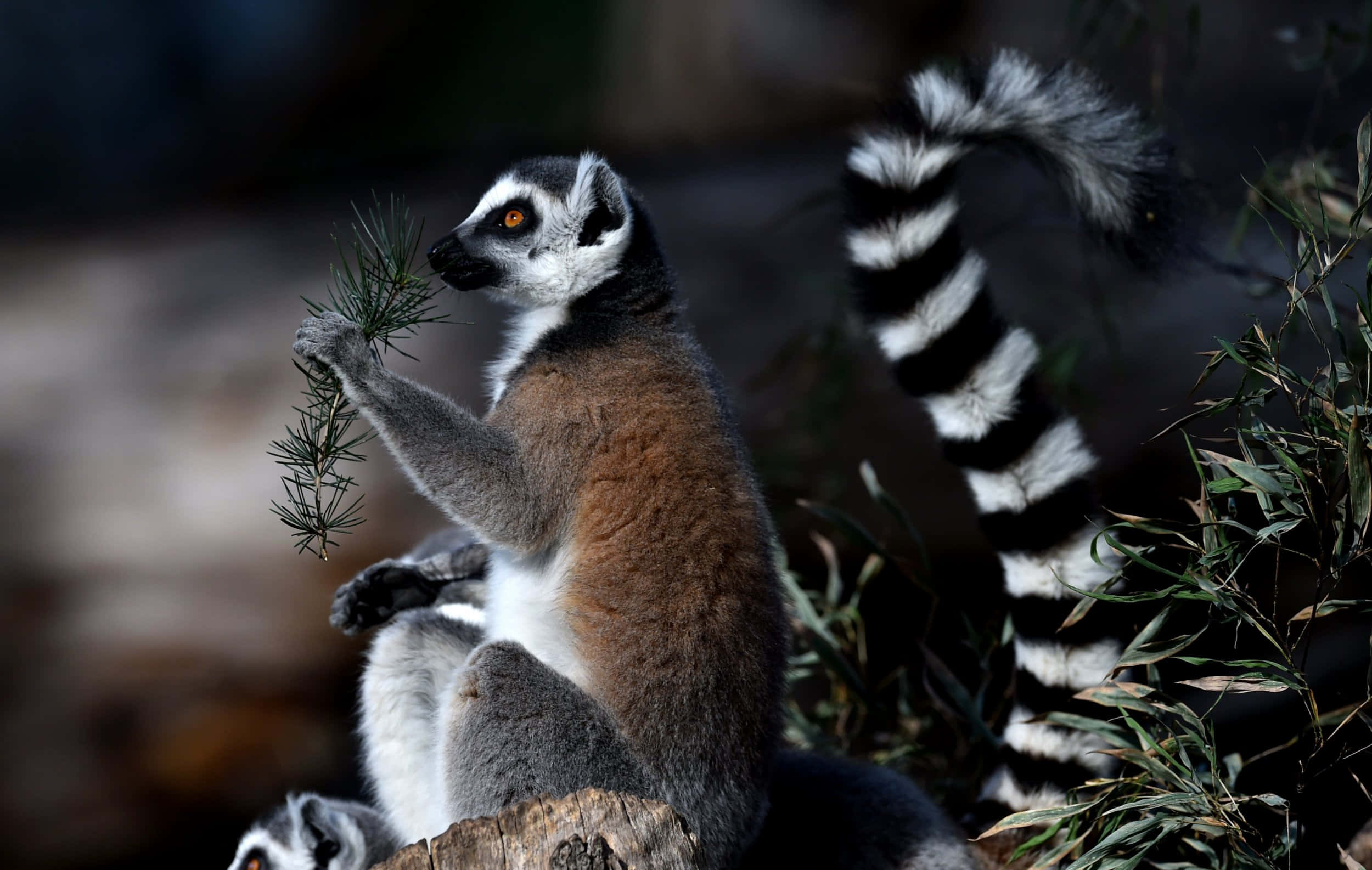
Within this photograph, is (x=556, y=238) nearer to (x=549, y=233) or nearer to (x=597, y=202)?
(x=549, y=233)

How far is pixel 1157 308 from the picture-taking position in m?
5.26

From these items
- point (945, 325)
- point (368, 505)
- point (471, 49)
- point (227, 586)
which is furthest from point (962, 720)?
point (471, 49)

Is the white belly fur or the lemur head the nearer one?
the white belly fur

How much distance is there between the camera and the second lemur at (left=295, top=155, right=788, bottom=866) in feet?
6.20

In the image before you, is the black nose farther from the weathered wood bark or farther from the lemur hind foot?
the weathered wood bark

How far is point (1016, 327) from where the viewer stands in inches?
93.7

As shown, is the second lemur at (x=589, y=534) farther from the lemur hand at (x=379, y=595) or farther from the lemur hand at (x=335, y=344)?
the lemur hand at (x=379, y=595)

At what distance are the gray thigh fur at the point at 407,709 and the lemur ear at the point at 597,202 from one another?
0.98 m

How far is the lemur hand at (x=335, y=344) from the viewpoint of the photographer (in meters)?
1.89

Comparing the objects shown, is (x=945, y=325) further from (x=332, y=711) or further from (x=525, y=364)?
(x=332, y=711)

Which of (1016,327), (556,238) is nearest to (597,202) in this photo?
(556,238)

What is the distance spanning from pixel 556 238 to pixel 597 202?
0.41 feet

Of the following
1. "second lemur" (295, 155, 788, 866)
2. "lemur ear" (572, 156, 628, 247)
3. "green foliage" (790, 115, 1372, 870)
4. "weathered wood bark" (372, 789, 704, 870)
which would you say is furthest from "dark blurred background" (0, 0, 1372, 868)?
"weathered wood bark" (372, 789, 704, 870)

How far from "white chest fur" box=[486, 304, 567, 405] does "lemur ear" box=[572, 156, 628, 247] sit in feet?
0.59
